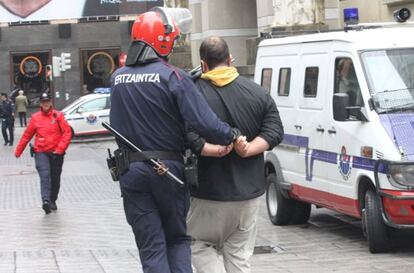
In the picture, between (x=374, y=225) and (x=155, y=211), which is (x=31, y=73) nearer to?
(x=374, y=225)

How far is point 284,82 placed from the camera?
35.5ft

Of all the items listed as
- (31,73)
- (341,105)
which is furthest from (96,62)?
(341,105)

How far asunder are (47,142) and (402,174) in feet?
20.8

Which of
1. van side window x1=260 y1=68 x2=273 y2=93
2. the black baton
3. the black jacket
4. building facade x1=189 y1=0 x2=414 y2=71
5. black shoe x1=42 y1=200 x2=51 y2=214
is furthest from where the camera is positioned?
building facade x1=189 y1=0 x2=414 y2=71

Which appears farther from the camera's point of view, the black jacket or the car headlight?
the car headlight

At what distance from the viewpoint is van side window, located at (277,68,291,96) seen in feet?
35.1

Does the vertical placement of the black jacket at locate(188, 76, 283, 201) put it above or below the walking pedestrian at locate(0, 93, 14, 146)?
above

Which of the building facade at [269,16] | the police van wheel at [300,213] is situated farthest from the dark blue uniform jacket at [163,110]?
the building facade at [269,16]

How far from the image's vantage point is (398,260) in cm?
840

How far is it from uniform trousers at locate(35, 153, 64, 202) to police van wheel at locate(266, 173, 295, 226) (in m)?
3.53

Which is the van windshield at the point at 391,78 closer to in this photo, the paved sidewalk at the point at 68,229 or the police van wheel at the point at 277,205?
the police van wheel at the point at 277,205

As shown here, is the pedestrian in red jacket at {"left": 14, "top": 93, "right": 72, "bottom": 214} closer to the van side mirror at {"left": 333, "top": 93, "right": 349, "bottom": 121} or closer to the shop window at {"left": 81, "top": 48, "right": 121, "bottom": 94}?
the van side mirror at {"left": 333, "top": 93, "right": 349, "bottom": 121}

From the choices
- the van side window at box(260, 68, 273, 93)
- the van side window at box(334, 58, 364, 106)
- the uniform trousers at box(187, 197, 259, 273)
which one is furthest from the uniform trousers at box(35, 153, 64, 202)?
the uniform trousers at box(187, 197, 259, 273)

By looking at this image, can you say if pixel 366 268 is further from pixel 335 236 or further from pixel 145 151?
pixel 145 151
